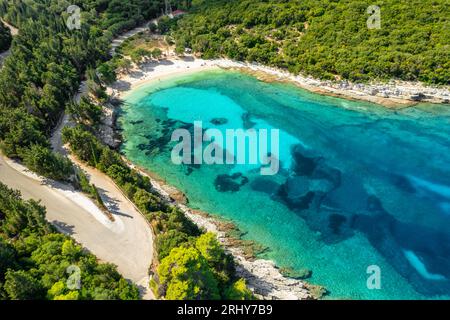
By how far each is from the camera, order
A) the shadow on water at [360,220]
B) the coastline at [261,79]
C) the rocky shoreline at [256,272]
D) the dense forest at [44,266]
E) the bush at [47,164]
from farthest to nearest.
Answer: the bush at [47,164], the shadow on water at [360,220], the coastline at [261,79], the rocky shoreline at [256,272], the dense forest at [44,266]

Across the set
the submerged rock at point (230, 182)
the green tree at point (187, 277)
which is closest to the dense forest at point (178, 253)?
the green tree at point (187, 277)

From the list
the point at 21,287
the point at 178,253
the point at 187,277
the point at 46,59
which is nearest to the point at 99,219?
the point at 21,287

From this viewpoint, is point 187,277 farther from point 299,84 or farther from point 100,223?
point 299,84

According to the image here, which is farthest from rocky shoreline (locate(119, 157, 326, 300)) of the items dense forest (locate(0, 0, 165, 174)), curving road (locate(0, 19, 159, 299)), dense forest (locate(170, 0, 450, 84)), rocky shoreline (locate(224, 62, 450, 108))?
dense forest (locate(170, 0, 450, 84))

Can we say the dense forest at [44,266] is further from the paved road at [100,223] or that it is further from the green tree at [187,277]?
the green tree at [187,277]

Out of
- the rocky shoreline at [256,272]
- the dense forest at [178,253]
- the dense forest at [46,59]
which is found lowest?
the rocky shoreline at [256,272]

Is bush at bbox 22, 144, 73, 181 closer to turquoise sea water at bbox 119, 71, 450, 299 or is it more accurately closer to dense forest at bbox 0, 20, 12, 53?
turquoise sea water at bbox 119, 71, 450, 299
